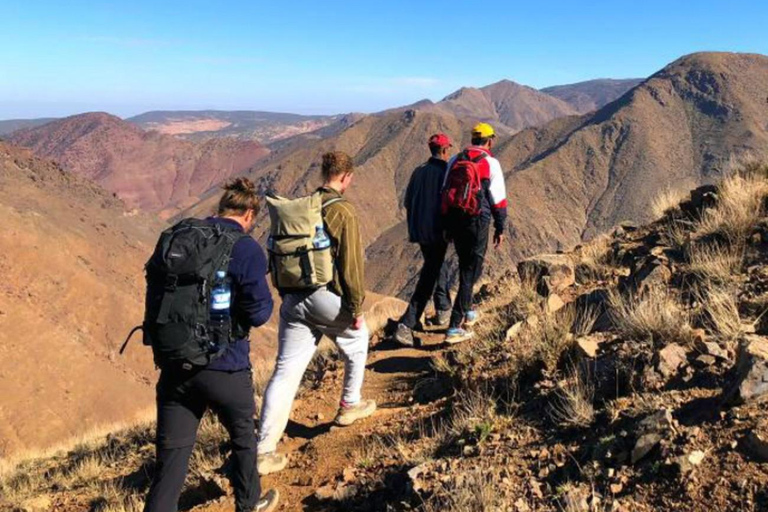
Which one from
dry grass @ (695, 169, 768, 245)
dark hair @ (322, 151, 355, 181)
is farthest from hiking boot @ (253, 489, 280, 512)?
dry grass @ (695, 169, 768, 245)

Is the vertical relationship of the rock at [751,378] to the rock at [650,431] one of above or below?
above

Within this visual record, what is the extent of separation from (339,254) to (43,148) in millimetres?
190268

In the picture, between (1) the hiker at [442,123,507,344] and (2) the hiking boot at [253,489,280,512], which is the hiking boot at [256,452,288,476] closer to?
(2) the hiking boot at [253,489,280,512]

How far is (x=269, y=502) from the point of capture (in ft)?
10.8

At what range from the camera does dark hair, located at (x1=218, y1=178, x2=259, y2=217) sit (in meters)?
2.99

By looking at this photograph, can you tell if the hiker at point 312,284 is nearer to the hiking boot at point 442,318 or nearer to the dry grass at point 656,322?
the dry grass at point 656,322

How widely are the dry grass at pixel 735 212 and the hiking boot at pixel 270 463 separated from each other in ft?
14.1

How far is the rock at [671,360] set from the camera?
10.8 ft

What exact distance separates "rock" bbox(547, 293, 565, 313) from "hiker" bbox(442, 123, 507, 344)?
2.59ft

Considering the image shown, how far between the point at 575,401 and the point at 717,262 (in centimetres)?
A: 243

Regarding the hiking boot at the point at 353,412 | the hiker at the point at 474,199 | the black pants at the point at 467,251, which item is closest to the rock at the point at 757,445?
the hiking boot at the point at 353,412

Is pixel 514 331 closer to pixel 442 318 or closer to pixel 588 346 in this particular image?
pixel 588 346

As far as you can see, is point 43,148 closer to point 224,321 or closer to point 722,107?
point 722,107

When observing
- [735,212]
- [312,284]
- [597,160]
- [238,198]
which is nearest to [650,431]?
[312,284]
